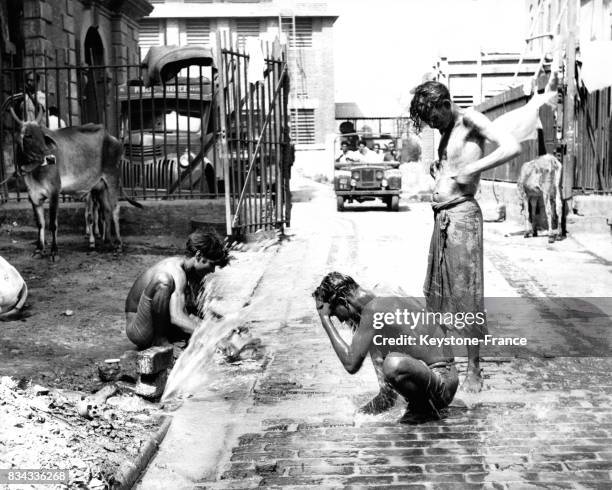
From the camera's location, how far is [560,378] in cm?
610

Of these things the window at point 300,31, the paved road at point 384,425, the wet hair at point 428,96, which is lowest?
the paved road at point 384,425

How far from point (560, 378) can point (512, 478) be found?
208 cm

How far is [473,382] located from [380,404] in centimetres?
85

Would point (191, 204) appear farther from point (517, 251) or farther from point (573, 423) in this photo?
point (573, 423)

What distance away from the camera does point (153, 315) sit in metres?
6.41

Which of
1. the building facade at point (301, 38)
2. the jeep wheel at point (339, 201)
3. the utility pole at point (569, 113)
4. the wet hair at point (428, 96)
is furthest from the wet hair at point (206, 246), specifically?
the building facade at point (301, 38)

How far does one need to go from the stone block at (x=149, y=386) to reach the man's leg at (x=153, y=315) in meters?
0.72

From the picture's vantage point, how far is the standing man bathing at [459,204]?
5668 mm

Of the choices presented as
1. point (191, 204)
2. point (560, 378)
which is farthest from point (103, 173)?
point (560, 378)

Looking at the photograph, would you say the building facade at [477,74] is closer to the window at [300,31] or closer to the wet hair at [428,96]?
the window at [300,31]

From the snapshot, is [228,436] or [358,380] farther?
[358,380]

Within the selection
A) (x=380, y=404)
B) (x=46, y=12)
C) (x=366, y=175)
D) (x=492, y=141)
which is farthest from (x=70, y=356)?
(x=366, y=175)

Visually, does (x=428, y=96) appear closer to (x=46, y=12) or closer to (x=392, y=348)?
(x=392, y=348)

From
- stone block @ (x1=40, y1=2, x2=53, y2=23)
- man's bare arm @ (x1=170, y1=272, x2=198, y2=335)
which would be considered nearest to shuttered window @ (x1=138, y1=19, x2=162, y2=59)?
stone block @ (x1=40, y1=2, x2=53, y2=23)
